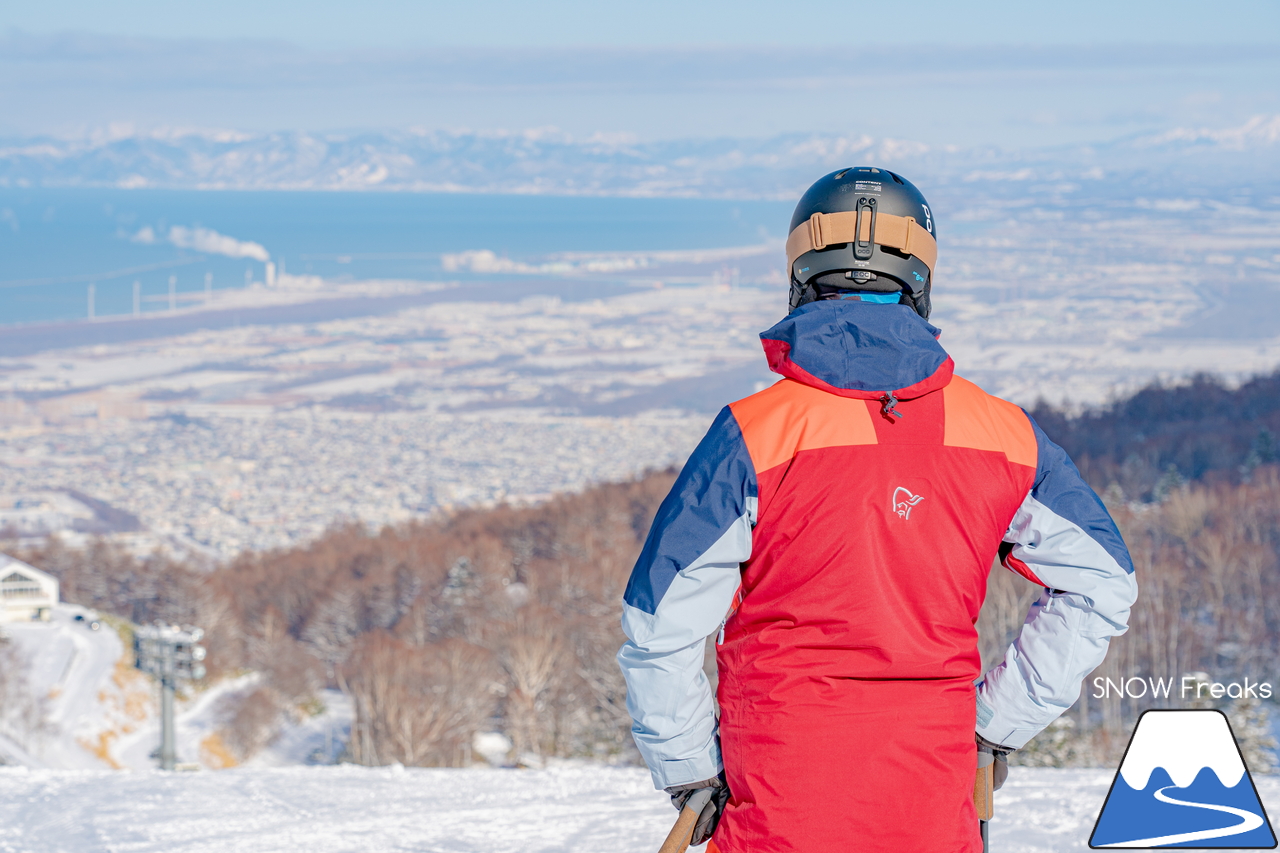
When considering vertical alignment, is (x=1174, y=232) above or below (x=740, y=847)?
above

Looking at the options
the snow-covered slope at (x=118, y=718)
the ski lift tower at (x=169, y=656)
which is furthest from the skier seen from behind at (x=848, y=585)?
the snow-covered slope at (x=118, y=718)

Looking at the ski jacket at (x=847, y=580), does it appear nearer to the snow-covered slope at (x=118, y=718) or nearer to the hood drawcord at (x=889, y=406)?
the hood drawcord at (x=889, y=406)

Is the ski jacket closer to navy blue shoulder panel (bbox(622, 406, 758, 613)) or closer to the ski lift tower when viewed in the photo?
navy blue shoulder panel (bbox(622, 406, 758, 613))

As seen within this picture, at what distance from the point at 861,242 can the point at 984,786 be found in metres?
1.07

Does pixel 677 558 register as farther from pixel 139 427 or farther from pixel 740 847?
pixel 139 427

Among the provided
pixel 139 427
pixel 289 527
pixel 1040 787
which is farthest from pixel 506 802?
pixel 139 427

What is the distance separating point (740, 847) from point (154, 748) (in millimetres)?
30523

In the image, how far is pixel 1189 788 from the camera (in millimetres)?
4336

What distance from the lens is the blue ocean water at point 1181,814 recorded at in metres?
4.27

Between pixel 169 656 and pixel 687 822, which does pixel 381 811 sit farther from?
pixel 169 656

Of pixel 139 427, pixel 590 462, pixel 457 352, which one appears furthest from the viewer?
pixel 457 352

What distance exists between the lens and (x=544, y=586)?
1661 inches

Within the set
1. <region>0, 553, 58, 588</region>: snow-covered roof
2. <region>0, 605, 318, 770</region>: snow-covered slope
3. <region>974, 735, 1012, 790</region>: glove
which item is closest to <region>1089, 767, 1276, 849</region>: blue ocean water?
<region>974, 735, 1012, 790</region>: glove

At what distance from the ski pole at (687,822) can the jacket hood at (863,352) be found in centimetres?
77
